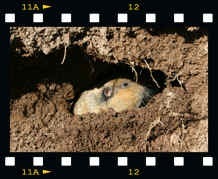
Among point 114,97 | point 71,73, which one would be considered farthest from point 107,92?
point 71,73

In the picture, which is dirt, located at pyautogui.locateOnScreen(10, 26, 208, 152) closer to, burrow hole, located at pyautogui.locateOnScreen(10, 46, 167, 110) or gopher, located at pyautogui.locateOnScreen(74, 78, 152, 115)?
burrow hole, located at pyautogui.locateOnScreen(10, 46, 167, 110)

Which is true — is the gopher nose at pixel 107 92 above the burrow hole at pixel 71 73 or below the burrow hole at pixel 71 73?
below

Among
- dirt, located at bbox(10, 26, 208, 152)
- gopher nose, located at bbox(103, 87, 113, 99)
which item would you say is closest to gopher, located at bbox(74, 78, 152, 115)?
gopher nose, located at bbox(103, 87, 113, 99)

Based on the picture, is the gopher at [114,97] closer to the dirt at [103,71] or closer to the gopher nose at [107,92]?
the gopher nose at [107,92]

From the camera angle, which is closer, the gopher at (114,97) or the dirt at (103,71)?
the dirt at (103,71)

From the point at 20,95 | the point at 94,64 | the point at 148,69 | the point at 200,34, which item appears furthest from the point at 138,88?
the point at 20,95

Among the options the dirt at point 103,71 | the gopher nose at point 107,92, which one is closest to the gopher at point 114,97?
the gopher nose at point 107,92

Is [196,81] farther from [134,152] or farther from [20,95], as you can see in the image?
[20,95]

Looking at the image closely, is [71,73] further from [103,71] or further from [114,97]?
[114,97]
